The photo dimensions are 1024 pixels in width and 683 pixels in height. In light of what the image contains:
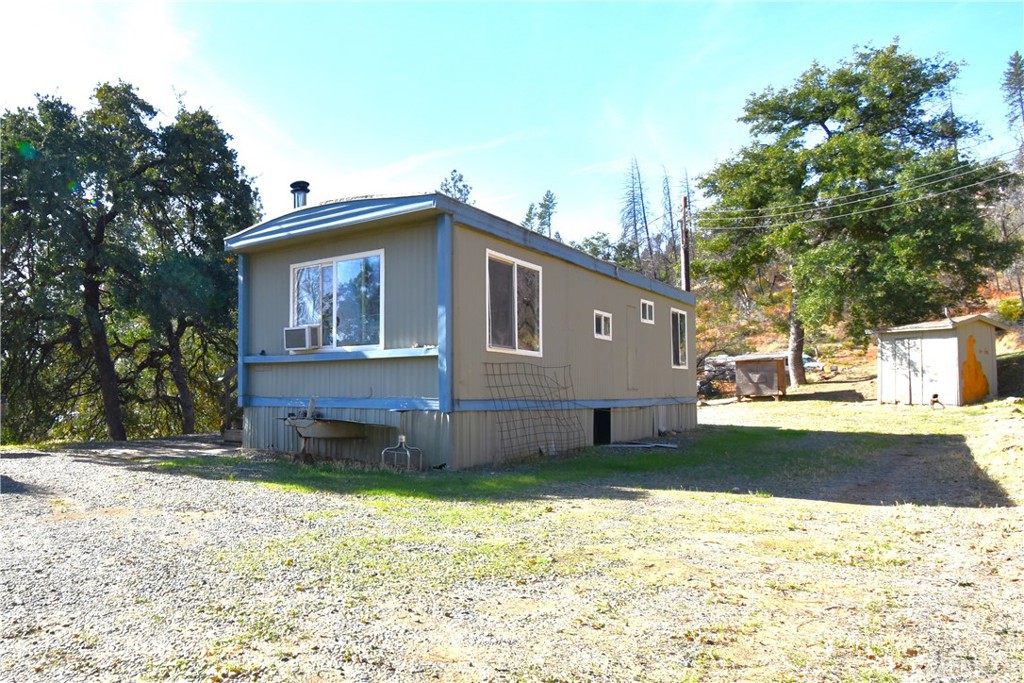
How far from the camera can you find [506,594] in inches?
126

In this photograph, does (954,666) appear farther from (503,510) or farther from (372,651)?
(503,510)

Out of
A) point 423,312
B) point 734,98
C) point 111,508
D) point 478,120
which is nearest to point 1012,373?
point 734,98

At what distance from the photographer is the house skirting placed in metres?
7.80

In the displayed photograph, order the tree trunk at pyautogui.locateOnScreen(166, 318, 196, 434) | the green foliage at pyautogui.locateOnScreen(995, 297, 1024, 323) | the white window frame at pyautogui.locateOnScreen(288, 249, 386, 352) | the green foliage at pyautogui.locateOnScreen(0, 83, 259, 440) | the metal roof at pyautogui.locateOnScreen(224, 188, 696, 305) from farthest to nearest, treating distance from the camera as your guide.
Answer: the green foliage at pyautogui.locateOnScreen(995, 297, 1024, 323), the tree trunk at pyautogui.locateOnScreen(166, 318, 196, 434), the green foliage at pyautogui.locateOnScreen(0, 83, 259, 440), the white window frame at pyautogui.locateOnScreen(288, 249, 386, 352), the metal roof at pyautogui.locateOnScreen(224, 188, 696, 305)

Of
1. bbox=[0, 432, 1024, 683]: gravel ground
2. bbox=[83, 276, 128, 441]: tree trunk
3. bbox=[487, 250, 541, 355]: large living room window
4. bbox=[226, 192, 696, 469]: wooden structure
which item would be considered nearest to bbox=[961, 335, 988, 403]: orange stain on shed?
bbox=[226, 192, 696, 469]: wooden structure

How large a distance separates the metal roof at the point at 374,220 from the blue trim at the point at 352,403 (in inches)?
83.3

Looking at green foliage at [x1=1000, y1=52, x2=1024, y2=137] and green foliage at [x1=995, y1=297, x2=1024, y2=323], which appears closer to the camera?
green foliage at [x1=995, y1=297, x2=1024, y2=323]

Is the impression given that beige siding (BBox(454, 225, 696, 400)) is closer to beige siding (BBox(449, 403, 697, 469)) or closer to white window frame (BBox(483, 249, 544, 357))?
white window frame (BBox(483, 249, 544, 357))

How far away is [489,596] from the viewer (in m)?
3.18

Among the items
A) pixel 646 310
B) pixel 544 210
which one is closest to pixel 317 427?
pixel 646 310

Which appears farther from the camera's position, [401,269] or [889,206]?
[889,206]

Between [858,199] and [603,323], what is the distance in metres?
15.3

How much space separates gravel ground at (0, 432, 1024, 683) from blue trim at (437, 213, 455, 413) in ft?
7.30

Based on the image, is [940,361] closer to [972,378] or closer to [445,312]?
[972,378]
